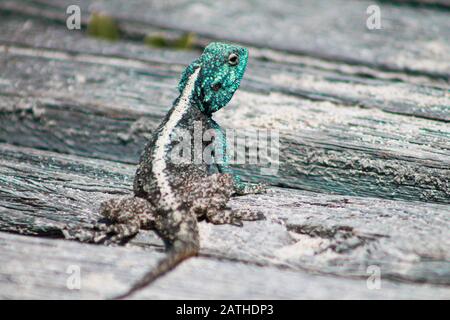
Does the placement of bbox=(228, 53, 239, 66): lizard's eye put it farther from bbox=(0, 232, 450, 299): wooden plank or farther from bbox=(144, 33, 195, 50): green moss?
bbox=(0, 232, 450, 299): wooden plank

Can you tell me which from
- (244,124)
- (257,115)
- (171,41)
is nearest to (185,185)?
(244,124)

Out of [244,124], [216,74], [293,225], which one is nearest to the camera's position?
[293,225]

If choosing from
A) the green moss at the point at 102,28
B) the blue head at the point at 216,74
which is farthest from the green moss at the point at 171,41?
the blue head at the point at 216,74

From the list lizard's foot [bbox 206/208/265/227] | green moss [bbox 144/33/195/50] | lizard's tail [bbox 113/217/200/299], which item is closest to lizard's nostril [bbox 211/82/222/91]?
lizard's foot [bbox 206/208/265/227]

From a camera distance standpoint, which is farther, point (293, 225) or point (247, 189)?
point (247, 189)

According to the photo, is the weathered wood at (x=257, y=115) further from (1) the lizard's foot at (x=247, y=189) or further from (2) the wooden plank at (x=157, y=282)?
(2) the wooden plank at (x=157, y=282)

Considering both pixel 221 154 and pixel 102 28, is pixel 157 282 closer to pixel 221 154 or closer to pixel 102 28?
pixel 221 154
